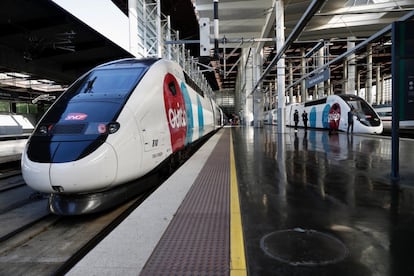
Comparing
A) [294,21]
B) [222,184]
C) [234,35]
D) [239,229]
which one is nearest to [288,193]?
[222,184]

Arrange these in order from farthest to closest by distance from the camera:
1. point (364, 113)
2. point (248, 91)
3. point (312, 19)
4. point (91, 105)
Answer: point (248, 91)
point (312, 19)
point (364, 113)
point (91, 105)

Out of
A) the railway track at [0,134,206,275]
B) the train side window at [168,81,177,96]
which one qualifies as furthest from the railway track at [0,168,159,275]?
the train side window at [168,81,177,96]

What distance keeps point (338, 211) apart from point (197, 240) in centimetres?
194

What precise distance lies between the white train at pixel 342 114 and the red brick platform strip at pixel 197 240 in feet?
55.8

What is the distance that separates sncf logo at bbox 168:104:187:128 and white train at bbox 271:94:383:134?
577 inches

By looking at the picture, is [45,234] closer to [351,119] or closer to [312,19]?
[351,119]

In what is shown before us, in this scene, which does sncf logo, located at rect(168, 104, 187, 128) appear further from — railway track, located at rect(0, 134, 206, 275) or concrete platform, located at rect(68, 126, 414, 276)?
concrete platform, located at rect(68, 126, 414, 276)

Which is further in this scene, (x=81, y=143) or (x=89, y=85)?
(x=89, y=85)

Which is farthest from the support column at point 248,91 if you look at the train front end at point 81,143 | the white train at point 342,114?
the train front end at point 81,143

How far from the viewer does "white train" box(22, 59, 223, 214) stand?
162 inches

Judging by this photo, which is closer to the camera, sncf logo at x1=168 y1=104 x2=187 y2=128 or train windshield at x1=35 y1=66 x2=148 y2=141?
train windshield at x1=35 y1=66 x2=148 y2=141

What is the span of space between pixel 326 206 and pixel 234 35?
24.7 m

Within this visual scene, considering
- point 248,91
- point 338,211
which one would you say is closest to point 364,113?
point 248,91

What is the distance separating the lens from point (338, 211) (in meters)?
3.78
